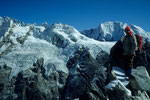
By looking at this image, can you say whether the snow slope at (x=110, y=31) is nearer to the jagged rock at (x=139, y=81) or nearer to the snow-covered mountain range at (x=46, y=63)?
the snow-covered mountain range at (x=46, y=63)

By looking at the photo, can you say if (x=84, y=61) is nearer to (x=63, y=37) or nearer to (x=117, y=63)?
(x=63, y=37)

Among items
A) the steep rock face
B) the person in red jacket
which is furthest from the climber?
the steep rock face

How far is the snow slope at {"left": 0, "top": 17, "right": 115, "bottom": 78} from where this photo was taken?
76662 millimetres

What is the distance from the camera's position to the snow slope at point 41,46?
7666 cm

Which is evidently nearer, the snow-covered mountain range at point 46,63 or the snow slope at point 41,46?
the snow-covered mountain range at point 46,63

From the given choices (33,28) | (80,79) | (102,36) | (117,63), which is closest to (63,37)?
(33,28)

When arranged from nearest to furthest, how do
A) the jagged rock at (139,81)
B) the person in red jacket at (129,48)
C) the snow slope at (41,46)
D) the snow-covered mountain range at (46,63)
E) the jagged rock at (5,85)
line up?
1. the jagged rock at (139,81)
2. the person in red jacket at (129,48)
3. the jagged rock at (5,85)
4. the snow-covered mountain range at (46,63)
5. the snow slope at (41,46)

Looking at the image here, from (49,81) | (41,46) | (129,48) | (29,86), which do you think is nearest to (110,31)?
(41,46)

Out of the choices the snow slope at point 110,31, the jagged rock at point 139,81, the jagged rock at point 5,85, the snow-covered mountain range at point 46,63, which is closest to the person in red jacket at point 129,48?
the jagged rock at point 139,81

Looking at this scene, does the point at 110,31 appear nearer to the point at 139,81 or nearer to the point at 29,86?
the point at 29,86

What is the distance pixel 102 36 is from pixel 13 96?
113 meters

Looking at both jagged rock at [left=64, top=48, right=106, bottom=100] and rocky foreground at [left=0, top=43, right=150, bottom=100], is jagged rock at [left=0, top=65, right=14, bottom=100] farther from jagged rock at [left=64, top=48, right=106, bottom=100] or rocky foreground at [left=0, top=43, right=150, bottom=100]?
jagged rock at [left=64, top=48, right=106, bottom=100]

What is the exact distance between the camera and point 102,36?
6156 inches

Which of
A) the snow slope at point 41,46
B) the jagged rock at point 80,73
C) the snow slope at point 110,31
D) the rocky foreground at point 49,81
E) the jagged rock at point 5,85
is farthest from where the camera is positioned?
the snow slope at point 110,31
